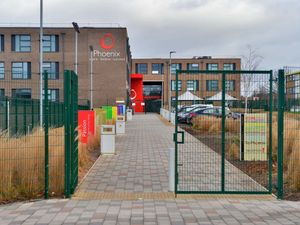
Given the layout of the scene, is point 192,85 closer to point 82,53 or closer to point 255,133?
point 255,133

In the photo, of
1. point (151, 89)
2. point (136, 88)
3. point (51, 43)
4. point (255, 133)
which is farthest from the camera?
point (151, 89)

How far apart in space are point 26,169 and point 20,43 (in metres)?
52.7

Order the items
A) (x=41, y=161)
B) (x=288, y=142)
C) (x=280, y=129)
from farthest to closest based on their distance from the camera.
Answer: (x=288, y=142) < (x=41, y=161) < (x=280, y=129)

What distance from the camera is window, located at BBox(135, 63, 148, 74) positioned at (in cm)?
9075

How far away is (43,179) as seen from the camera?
7.74 metres

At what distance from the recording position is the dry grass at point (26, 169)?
294 inches

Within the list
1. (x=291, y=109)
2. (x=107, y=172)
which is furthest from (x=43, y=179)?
(x=291, y=109)

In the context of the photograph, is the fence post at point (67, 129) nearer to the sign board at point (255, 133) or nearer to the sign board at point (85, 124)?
the sign board at point (255, 133)

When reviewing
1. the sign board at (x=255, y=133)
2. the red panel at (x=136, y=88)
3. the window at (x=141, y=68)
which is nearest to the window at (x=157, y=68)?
the window at (x=141, y=68)

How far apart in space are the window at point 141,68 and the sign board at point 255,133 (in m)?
82.1

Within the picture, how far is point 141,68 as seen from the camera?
91.1 meters

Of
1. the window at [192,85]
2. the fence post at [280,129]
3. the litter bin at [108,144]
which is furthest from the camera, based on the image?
the litter bin at [108,144]

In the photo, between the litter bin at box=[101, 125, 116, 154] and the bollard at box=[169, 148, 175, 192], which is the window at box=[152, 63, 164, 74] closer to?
the litter bin at box=[101, 125, 116, 154]

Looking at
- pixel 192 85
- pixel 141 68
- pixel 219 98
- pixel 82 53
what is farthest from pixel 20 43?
pixel 219 98
